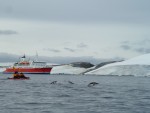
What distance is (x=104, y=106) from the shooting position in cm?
3228

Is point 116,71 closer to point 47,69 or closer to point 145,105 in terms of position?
point 47,69

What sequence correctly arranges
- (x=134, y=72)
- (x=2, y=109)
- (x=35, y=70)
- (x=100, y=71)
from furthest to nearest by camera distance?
(x=35, y=70), (x=100, y=71), (x=134, y=72), (x=2, y=109)

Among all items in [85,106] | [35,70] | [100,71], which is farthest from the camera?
[35,70]

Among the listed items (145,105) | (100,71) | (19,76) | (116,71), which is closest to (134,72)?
(116,71)

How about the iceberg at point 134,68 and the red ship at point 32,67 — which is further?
the red ship at point 32,67

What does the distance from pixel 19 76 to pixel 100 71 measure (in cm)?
6621

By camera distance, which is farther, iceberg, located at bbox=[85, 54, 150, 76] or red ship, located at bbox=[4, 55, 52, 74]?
red ship, located at bbox=[4, 55, 52, 74]

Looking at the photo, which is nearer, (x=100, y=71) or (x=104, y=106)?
(x=104, y=106)

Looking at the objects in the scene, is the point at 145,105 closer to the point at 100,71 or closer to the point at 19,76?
the point at 19,76

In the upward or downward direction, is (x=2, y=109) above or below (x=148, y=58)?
below

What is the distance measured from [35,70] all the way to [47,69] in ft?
21.1

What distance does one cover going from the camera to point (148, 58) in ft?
483

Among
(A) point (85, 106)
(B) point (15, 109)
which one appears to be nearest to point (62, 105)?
(A) point (85, 106)

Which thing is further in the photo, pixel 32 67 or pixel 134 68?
pixel 32 67
